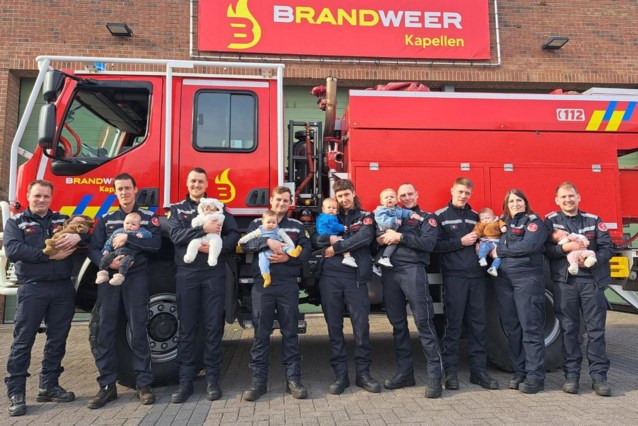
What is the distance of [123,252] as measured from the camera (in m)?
3.86

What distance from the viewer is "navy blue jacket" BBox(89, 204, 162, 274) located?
12.8 feet

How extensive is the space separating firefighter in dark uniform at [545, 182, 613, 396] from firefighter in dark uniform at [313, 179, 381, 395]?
5.74 feet

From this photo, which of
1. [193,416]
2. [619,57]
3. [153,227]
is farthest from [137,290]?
[619,57]

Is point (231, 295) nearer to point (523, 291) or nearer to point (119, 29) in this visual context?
point (523, 291)

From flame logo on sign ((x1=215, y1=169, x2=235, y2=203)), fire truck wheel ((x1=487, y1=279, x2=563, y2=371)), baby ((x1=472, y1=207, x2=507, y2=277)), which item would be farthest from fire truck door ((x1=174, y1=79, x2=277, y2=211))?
fire truck wheel ((x1=487, y1=279, x2=563, y2=371))

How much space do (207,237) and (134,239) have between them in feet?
2.01

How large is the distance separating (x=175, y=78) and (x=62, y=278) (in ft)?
7.06

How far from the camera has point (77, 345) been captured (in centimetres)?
668

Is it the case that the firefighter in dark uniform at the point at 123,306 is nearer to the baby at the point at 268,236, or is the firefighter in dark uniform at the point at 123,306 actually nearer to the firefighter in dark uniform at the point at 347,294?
the baby at the point at 268,236

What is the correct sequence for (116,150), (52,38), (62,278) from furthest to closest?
(52,38) → (116,150) → (62,278)

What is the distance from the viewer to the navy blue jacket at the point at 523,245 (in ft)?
13.4

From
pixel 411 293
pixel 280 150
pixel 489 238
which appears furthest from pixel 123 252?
pixel 489 238

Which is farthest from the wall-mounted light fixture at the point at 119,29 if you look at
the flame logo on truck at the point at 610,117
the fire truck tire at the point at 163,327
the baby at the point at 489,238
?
the flame logo on truck at the point at 610,117

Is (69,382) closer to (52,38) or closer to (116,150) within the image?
(116,150)
